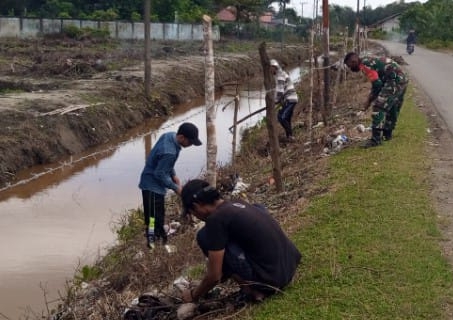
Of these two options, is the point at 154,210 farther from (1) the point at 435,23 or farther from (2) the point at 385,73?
(1) the point at 435,23

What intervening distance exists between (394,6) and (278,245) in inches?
3279

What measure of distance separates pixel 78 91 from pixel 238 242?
15.7 meters

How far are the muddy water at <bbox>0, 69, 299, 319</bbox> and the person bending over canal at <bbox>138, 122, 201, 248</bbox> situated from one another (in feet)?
4.81

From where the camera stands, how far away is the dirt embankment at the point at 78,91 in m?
13.9

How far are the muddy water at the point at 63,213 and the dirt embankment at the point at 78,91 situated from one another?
1.78 ft

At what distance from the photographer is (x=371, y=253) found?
5.49m

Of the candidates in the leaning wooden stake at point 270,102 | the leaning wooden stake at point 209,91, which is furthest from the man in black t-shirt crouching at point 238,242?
the leaning wooden stake at point 270,102

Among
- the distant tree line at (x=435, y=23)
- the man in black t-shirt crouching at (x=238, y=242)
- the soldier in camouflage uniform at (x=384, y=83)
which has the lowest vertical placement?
the man in black t-shirt crouching at (x=238, y=242)

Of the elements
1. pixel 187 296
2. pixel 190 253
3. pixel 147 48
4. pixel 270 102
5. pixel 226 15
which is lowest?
pixel 190 253

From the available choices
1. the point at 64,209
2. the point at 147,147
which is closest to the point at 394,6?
the point at 147,147

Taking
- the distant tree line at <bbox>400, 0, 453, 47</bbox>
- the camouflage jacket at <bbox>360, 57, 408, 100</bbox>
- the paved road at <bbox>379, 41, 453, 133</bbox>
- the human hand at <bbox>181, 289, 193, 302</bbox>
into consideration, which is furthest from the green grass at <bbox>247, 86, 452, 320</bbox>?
the distant tree line at <bbox>400, 0, 453, 47</bbox>

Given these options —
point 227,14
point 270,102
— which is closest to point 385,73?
point 270,102

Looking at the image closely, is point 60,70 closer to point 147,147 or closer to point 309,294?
point 147,147

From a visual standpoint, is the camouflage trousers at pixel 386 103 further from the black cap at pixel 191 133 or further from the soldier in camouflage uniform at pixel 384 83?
the black cap at pixel 191 133
